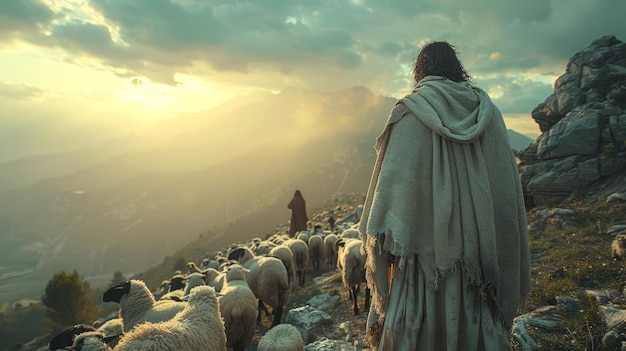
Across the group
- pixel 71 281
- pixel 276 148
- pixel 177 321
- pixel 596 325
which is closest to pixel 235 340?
pixel 177 321

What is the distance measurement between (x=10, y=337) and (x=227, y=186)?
119 meters

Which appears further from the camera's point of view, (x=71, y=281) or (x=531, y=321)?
(x=71, y=281)

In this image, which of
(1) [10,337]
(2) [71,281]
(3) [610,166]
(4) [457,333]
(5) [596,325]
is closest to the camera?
(4) [457,333]

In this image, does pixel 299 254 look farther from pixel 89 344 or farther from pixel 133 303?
pixel 89 344

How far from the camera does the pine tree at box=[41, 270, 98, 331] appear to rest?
3378cm

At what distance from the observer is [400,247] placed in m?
2.35

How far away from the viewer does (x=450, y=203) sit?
7.72 ft

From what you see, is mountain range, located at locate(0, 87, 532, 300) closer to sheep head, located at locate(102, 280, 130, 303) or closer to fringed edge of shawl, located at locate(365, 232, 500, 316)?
sheep head, located at locate(102, 280, 130, 303)

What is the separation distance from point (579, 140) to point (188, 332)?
17.8 meters

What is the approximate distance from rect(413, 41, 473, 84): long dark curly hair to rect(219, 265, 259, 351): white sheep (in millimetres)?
5599

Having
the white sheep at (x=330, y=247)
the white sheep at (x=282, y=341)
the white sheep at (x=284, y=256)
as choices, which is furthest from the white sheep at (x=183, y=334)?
the white sheep at (x=330, y=247)

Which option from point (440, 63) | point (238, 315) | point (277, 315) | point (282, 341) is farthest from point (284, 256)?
point (440, 63)

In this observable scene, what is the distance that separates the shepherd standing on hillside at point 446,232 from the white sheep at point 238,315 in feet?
15.1

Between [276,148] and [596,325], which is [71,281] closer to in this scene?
[596,325]
